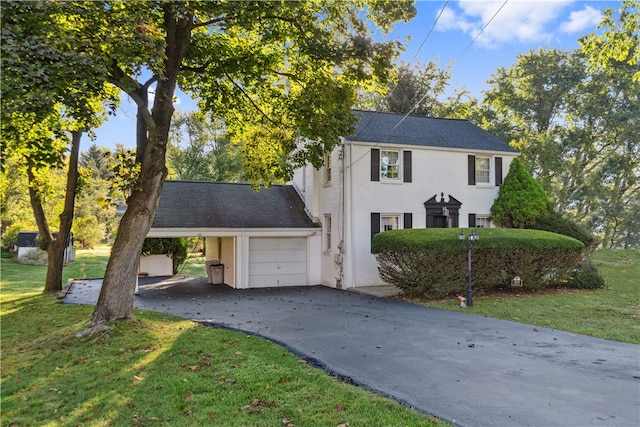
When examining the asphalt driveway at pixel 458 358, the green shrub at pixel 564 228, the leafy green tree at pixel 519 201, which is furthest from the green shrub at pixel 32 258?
the green shrub at pixel 564 228

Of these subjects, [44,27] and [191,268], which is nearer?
[44,27]

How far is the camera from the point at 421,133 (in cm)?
1850

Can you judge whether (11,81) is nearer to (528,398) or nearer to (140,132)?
(140,132)

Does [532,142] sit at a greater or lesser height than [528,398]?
greater

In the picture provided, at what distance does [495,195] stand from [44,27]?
1725cm

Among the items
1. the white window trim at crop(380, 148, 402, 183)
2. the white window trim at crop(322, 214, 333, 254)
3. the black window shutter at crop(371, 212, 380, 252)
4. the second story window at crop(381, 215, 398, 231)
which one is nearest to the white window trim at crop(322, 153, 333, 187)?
the white window trim at crop(322, 214, 333, 254)

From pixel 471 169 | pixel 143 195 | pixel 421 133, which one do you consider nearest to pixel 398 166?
pixel 421 133

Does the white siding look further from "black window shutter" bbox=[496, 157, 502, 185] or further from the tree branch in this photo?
the tree branch

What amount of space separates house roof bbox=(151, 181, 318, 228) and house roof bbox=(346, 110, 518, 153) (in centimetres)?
452

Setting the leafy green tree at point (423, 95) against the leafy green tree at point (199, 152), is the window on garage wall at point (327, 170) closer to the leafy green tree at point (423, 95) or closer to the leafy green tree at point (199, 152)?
the leafy green tree at point (423, 95)

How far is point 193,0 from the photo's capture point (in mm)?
8445

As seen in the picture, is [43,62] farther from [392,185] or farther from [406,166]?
[406,166]

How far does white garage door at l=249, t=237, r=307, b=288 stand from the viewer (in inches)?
680

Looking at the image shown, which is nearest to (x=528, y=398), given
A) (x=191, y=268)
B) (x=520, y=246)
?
(x=520, y=246)
